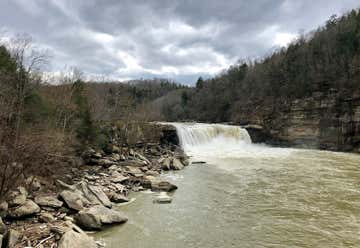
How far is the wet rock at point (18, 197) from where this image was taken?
9183 mm

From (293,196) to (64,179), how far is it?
34.7ft

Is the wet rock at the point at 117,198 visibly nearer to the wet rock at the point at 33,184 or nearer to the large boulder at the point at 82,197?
the large boulder at the point at 82,197

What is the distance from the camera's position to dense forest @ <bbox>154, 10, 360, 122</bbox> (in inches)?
1511

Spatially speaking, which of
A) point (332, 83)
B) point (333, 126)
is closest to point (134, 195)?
point (333, 126)

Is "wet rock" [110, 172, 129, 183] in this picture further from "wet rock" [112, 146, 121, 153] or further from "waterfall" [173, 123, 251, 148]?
"waterfall" [173, 123, 251, 148]

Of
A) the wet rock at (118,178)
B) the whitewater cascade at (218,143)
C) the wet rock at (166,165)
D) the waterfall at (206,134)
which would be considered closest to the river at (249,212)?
the wet rock at (166,165)

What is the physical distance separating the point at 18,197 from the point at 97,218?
2812 millimetres

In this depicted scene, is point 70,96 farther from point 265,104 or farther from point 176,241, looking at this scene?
point 265,104

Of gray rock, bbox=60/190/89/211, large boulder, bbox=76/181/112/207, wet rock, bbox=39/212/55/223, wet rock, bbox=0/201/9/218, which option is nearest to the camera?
wet rock, bbox=0/201/9/218

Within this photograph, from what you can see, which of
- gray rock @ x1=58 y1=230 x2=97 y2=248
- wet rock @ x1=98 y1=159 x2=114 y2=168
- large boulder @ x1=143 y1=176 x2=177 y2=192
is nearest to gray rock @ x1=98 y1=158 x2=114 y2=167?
wet rock @ x1=98 y1=159 x2=114 y2=168

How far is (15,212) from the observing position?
8766 millimetres

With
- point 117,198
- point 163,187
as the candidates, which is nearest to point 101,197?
point 117,198

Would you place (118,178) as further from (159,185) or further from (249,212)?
(249,212)

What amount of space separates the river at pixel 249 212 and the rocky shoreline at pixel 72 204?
26.8 inches
